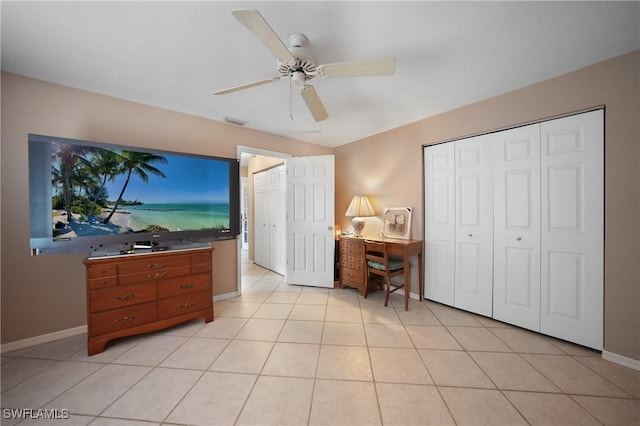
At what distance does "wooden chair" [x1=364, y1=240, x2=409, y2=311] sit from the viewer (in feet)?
9.28

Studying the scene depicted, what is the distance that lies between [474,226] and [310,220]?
2.20 metres

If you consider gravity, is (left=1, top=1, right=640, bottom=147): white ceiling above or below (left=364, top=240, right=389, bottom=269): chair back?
above

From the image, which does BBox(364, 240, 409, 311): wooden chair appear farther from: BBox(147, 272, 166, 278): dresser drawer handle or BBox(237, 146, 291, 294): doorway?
BBox(147, 272, 166, 278): dresser drawer handle

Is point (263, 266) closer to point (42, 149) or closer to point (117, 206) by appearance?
point (117, 206)

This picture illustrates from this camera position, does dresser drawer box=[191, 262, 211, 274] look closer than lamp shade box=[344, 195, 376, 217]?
Yes

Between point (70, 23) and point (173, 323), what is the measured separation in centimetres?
246

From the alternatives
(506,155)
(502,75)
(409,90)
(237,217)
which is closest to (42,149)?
(237,217)

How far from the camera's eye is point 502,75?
2.03 metres

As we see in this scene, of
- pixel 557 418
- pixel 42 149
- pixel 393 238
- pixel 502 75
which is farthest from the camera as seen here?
pixel 393 238

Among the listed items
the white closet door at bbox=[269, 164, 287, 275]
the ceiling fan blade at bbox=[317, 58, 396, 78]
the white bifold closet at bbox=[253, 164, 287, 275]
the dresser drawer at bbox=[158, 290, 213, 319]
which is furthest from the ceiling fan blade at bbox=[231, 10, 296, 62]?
the white closet door at bbox=[269, 164, 287, 275]

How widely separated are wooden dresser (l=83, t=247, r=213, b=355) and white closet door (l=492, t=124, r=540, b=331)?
10.3ft

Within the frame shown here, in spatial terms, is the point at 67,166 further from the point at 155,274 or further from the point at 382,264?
the point at 382,264

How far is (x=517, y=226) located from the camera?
2.30m

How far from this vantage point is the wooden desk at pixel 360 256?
9.30 ft
